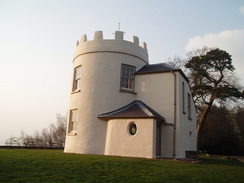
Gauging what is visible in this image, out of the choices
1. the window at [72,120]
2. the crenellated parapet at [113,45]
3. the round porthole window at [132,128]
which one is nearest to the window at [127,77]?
the crenellated parapet at [113,45]

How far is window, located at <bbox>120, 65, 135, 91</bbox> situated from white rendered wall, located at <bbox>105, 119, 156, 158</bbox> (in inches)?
148

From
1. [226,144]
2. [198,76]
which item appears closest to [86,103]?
[198,76]

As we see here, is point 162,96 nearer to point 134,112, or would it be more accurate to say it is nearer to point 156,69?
point 156,69

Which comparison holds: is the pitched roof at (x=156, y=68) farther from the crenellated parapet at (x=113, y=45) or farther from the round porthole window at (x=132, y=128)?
the round porthole window at (x=132, y=128)

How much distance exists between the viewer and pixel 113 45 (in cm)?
1978

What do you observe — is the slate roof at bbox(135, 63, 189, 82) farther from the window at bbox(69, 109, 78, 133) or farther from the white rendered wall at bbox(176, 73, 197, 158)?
the window at bbox(69, 109, 78, 133)

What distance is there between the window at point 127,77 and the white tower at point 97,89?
0.59ft

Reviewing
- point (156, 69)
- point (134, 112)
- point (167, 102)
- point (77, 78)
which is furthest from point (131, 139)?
point (77, 78)

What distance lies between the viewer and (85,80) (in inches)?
774

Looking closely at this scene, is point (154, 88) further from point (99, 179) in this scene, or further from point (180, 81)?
point (99, 179)

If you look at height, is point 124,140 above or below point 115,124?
below

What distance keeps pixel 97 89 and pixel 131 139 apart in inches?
201

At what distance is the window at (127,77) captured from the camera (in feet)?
64.8

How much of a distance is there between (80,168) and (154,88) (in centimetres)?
1104
